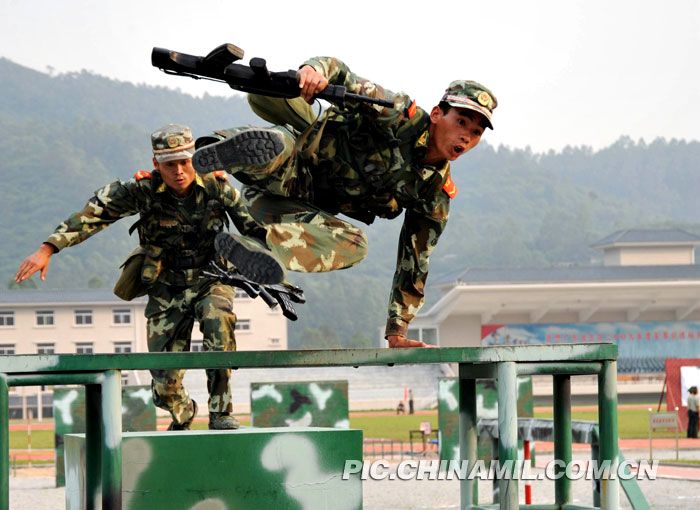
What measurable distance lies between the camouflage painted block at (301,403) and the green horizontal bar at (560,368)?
1494 centimetres

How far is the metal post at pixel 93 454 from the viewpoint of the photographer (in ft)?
21.6

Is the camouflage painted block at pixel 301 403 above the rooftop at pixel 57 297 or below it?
below

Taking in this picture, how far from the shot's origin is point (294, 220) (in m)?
7.50

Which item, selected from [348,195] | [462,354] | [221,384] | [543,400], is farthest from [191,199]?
[543,400]

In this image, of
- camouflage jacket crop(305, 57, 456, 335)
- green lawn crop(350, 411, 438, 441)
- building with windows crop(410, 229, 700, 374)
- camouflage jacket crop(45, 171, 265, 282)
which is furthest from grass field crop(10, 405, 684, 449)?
building with windows crop(410, 229, 700, 374)

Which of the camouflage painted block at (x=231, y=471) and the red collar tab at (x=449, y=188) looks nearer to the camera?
the camouflage painted block at (x=231, y=471)

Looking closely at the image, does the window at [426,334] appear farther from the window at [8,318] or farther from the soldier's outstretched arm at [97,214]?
the soldier's outstretched arm at [97,214]

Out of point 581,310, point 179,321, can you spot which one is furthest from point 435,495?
point 581,310

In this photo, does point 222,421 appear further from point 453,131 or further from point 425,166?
point 453,131

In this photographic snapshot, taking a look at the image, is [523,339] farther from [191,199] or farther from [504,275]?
[191,199]

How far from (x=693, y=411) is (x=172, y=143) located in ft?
86.7

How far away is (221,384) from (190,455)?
86.2 inches

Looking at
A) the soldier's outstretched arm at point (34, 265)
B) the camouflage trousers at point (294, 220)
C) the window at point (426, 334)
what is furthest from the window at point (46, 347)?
the camouflage trousers at point (294, 220)

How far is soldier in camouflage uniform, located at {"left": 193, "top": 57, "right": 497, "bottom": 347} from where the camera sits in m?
7.29
